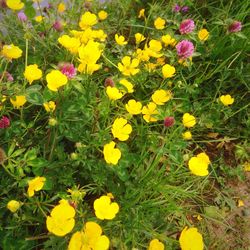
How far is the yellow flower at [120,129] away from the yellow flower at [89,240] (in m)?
0.37

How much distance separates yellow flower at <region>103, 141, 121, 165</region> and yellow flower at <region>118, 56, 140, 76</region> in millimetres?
448

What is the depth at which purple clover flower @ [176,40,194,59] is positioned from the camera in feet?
5.53

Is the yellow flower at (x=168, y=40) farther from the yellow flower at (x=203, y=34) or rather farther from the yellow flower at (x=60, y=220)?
the yellow flower at (x=60, y=220)

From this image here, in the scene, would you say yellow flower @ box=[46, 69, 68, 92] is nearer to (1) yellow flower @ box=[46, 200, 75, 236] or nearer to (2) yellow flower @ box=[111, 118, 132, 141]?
(2) yellow flower @ box=[111, 118, 132, 141]

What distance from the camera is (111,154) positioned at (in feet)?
4.14

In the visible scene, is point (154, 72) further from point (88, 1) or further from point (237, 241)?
point (237, 241)

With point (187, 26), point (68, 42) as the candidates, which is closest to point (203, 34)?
point (187, 26)

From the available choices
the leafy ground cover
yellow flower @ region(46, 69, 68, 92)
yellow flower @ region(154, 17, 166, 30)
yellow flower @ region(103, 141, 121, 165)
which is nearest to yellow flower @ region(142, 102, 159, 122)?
the leafy ground cover

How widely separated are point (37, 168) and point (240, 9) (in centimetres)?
153

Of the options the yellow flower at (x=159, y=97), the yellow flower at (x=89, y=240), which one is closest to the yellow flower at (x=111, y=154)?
the yellow flower at (x=89, y=240)

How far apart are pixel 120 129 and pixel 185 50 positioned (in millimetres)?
574

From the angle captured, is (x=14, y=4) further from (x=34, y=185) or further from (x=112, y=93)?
(x=34, y=185)

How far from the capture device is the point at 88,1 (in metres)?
1.97

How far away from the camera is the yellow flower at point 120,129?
1.32 meters
